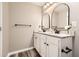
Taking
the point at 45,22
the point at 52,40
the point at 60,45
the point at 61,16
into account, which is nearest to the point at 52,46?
the point at 52,40

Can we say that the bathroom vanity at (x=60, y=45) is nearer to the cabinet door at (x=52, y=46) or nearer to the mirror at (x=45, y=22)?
the cabinet door at (x=52, y=46)

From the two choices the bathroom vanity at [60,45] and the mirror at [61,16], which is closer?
the bathroom vanity at [60,45]

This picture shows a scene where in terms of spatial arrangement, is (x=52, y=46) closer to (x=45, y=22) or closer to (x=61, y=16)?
(x=61, y=16)

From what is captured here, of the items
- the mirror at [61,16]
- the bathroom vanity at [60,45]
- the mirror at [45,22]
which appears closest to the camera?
the bathroom vanity at [60,45]

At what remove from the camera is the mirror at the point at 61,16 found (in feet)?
6.69

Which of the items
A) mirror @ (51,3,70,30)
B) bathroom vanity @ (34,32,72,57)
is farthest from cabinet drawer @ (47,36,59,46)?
mirror @ (51,3,70,30)

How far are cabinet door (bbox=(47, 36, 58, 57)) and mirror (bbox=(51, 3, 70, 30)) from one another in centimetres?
56

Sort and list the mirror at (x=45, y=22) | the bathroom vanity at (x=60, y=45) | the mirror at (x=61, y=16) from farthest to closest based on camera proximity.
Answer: the mirror at (x=45, y=22) → the mirror at (x=61, y=16) → the bathroom vanity at (x=60, y=45)

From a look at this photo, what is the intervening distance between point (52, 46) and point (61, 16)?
2.69 ft

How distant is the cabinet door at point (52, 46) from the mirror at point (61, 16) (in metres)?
0.56

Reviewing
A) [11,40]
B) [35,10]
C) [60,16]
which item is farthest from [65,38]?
[35,10]

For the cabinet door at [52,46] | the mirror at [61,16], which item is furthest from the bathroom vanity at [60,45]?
the mirror at [61,16]

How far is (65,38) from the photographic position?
5.14 ft

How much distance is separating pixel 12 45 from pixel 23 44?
40cm
